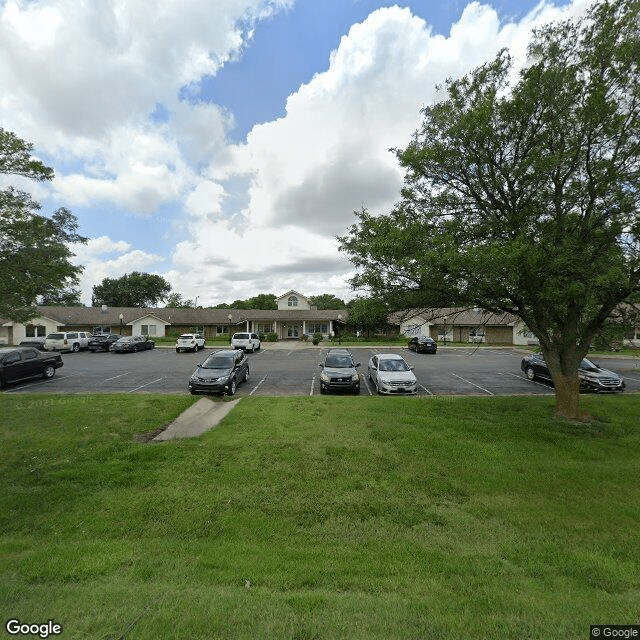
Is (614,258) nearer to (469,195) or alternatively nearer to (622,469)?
(469,195)

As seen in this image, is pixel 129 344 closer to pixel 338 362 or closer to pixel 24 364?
pixel 24 364

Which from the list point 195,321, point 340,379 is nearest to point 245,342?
point 340,379

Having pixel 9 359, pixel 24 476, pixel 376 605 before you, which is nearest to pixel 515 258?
pixel 376 605

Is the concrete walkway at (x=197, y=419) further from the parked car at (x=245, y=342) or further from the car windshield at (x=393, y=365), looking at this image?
the parked car at (x=245, y=342)

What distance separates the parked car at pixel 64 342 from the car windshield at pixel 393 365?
29.9 m

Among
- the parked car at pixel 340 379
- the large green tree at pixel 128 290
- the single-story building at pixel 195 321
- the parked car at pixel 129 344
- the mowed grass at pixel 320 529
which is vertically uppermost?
the large green tree at pixel 128 290

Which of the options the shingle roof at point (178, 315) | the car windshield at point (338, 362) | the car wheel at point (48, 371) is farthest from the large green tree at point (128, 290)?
the car windshield at point (338, 362)

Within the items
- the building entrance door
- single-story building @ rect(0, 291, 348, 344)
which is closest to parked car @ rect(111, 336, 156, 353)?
single-story building @ rect(0, 291, 348, 344)

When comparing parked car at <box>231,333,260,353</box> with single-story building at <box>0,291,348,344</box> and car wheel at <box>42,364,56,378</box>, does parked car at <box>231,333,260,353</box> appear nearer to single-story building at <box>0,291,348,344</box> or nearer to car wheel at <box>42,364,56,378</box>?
single-story building at <box>0,291,348,344</box>

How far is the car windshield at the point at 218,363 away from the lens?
1458 centimetres

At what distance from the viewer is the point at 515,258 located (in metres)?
7.59

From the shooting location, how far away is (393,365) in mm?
15508

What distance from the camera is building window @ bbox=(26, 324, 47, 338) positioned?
44.8 metres

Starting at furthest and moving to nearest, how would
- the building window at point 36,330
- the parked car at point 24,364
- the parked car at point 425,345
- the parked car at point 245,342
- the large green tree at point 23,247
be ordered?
the building window at point 36,330 < the parked car at point 425,345 < the parked car at point 245,342 < the parked car at point 24,364 < the large green tree at point 23,247
